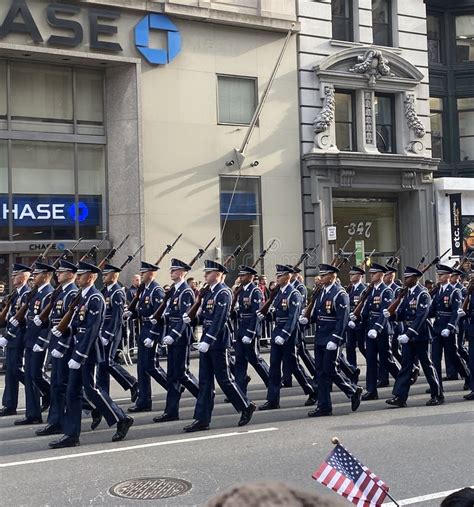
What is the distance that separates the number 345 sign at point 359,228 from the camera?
951 inches

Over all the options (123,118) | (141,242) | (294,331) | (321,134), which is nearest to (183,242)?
(141,242)

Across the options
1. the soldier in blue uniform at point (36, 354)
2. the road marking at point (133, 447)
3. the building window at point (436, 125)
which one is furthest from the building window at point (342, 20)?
the road marking at point (133, 447)

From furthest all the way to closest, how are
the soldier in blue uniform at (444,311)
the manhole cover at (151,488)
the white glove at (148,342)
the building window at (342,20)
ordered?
1. the building window at (342,20)
2. the soldier in blue uniform at (444,311)
3. the white glove at (148,342)
4. the manhole cover at (151,488)

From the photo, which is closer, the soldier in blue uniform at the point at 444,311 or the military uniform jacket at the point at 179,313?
the military uniform jacket at the point at 179,313

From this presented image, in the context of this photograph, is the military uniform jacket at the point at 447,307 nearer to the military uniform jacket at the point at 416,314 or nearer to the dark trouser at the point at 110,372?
the military uniform jacket at the point at 416,314

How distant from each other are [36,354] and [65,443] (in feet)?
5.53

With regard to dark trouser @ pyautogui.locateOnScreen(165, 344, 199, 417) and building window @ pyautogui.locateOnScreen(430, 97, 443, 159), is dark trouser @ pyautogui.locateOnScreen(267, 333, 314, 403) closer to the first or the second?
dark trouser @ pyautogui.locateOnScreen(165, 344, 199, 417)

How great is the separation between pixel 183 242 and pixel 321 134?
5369mm

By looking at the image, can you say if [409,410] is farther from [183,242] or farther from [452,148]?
[452,148]

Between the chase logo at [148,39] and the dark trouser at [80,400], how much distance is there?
42.2 feet

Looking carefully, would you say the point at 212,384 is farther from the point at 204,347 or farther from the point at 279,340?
the point at 279,340

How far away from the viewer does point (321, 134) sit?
22.7m

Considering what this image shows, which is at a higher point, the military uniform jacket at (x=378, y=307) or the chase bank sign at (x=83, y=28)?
the chase bank sign at (x=83, y=28)

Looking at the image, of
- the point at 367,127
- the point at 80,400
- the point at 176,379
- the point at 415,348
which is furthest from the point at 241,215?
the point at 80,400
